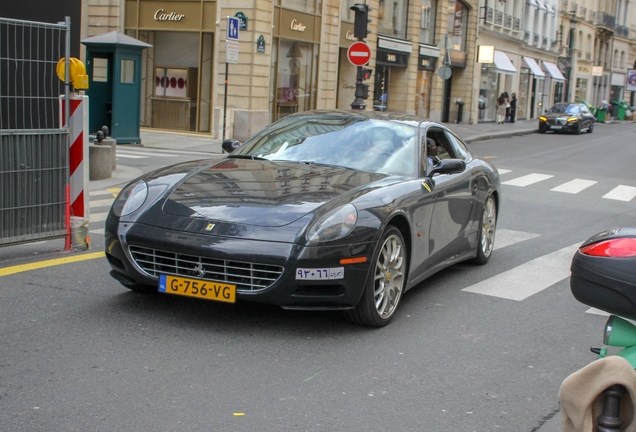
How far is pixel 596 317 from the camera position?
603 centimetres

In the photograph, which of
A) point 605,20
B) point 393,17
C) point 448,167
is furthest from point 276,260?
point 605,20

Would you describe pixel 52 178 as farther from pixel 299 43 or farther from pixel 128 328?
pixel 299 43

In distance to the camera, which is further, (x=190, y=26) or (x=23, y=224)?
(x=190, y=26)

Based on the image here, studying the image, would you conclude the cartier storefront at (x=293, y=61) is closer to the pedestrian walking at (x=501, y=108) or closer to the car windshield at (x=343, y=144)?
the pedestrian walking at (x=501, y=108)

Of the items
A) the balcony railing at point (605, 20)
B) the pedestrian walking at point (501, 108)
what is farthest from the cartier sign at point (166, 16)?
the balcony railing at point (605, 20)

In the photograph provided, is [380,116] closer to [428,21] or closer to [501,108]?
[428,21]

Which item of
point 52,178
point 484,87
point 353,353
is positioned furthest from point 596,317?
point 484,87

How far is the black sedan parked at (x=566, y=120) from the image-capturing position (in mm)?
38688

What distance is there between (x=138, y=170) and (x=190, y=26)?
10.9 m

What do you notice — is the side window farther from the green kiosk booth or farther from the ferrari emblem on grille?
the green kiosk booth

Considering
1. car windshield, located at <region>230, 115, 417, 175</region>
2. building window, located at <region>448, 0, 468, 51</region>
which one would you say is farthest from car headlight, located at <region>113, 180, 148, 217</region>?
building window, located at <region>448, 0, 468, 51</region>

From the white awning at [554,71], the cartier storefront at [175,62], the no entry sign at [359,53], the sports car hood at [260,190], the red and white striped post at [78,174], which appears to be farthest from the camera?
the white awning at [554,71]

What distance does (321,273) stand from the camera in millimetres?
4848

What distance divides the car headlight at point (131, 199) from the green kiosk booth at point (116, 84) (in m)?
14.3
